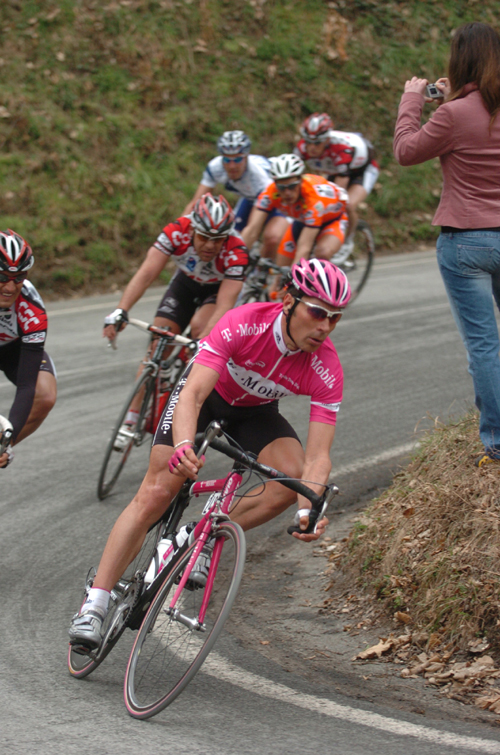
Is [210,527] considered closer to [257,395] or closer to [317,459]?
[317,459]

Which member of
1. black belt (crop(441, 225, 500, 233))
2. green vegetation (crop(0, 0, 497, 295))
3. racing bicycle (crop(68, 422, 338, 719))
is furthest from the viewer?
green vegetation (crop(0, 0, 497, 295))

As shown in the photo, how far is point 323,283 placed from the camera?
3990 mm

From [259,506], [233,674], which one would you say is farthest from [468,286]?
[233,674]

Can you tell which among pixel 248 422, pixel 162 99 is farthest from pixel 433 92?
pixel 162 99

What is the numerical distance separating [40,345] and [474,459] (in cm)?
270

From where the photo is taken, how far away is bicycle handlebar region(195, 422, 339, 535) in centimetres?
362

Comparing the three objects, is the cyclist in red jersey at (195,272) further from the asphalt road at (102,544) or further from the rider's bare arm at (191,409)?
the rider's bare arm at (191,409)

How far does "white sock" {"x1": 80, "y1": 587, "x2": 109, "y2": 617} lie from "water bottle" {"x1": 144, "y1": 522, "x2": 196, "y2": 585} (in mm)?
229

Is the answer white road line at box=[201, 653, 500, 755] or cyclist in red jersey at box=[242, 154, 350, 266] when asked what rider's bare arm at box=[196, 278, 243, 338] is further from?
white road line at box=[201, 653, 500, 755]

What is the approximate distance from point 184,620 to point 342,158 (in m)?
9.05

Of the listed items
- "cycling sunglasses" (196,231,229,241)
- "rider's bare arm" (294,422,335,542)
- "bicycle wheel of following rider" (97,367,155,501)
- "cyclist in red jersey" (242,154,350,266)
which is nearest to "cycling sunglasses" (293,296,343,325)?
"rider's bare arm" (294,422,335,542)

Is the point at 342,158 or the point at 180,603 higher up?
the point at 180,603

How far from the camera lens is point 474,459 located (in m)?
5.00

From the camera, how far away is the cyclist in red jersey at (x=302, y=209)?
30.2ft
